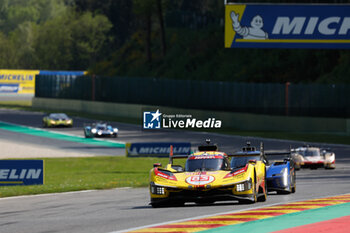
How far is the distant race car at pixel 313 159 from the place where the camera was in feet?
115

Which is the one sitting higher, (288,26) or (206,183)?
(288,26)

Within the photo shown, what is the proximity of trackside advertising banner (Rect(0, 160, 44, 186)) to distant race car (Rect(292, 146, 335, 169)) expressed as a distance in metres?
12.6

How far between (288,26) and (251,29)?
8.18ft

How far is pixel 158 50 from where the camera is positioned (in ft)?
317

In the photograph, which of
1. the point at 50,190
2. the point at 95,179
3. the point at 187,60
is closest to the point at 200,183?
the point at 50,190

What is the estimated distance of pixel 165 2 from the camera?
300 ft

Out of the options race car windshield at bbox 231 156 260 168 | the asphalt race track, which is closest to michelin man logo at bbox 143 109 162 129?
the asphalt race track

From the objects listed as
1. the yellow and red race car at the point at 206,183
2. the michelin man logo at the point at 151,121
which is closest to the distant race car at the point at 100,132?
the michelin man logo at the point at 151,121

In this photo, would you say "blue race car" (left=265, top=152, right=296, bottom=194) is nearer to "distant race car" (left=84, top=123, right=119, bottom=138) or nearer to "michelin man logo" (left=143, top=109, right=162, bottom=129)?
"michelin man logo" (left=143, top=109, right=162, bottom=129)

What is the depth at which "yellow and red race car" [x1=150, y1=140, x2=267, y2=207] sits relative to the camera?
17297 millimetres

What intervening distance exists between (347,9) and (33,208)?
116ft

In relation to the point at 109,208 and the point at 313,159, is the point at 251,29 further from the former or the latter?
the point at 109,208

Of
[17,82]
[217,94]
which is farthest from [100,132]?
[17,82]

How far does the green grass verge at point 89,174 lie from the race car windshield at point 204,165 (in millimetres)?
7638
